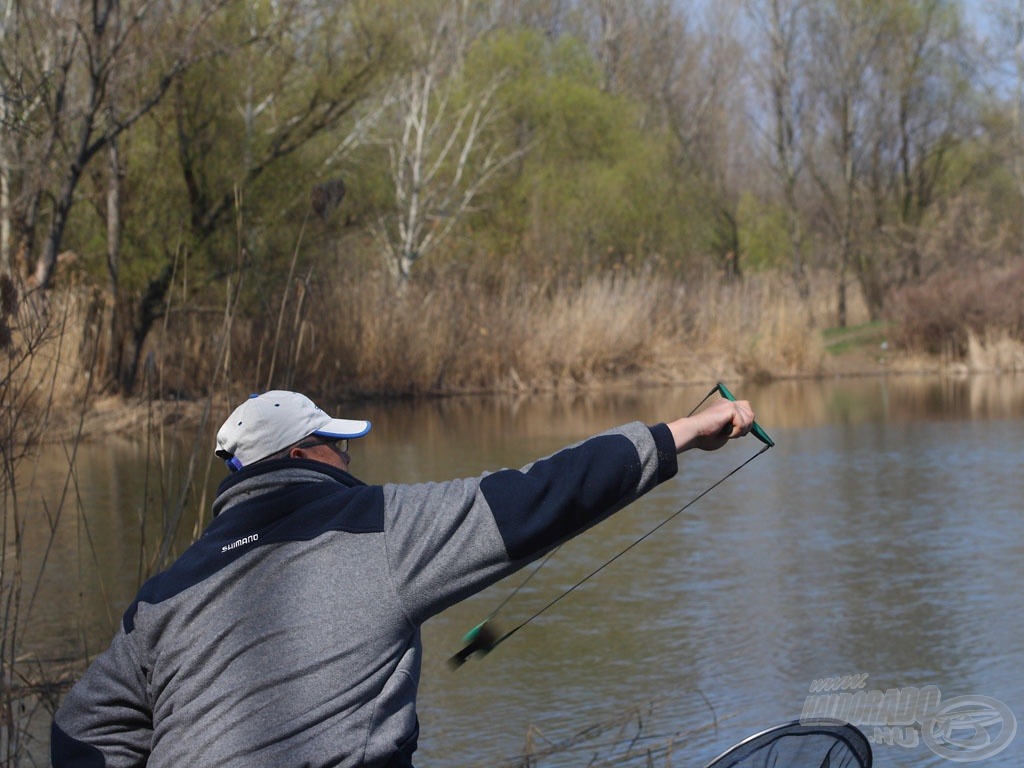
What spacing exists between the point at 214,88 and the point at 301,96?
2.09 meters

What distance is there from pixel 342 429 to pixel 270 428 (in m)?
0.14

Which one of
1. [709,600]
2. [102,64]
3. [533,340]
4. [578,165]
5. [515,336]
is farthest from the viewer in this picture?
[578,165]

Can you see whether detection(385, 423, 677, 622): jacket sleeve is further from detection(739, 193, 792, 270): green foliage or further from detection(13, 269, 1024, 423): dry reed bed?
detection(739, 193, 792, 270): green foliage

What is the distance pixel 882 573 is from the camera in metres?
7.79

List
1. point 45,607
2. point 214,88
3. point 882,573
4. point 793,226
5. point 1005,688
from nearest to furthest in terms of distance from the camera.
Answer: point 1005,688 → point 45,607 → point 882,573 → point 214,88 → point 793,226

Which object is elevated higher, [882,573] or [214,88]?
[214,88]

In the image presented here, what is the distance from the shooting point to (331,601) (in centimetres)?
259

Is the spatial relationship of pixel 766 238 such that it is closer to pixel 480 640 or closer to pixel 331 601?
pixel 480 640

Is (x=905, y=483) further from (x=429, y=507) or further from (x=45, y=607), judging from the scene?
(x=429, y=507)

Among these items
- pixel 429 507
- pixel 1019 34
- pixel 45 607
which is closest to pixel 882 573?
pixel 45 607

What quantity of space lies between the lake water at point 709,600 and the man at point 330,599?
0.86 m

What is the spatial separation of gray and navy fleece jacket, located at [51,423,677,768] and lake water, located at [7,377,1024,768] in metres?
0.87
